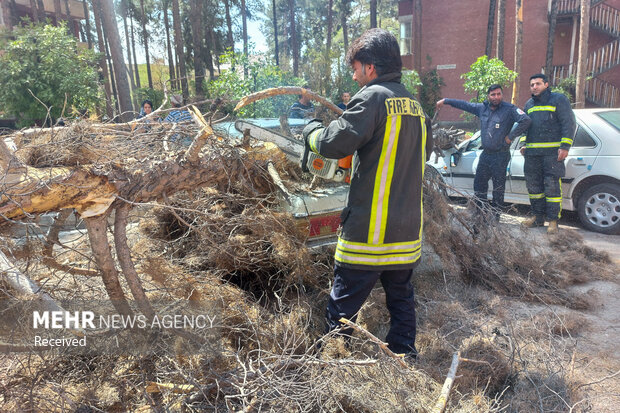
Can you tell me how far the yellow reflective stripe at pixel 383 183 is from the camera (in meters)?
2.33

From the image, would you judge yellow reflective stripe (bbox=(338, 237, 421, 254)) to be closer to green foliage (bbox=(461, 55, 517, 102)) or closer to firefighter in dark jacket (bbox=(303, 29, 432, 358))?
firefighter in dark jacket (bbox=(303, 29, 432, 358))

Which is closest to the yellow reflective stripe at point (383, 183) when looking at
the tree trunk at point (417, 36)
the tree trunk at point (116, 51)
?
the tree trunk at point (116, 51)

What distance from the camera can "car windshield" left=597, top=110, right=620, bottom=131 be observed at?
5.50 m

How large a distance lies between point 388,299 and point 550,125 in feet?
14.1

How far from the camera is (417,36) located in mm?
22453

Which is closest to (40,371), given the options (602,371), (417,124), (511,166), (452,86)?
(417,124)

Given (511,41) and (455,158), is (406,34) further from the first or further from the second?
(455,158)

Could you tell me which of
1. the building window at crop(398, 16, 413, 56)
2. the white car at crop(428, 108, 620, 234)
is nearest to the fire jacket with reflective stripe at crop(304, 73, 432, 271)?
the white car at crop(428, 108, 620, 234)

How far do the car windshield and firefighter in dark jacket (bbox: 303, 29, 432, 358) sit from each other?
453 centimetres

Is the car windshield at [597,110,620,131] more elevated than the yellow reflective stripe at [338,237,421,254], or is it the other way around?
the car windshield at [597,110,620,131]

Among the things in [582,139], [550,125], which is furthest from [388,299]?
[582,139]

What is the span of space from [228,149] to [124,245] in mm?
932

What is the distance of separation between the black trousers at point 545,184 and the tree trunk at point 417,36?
18.0 m

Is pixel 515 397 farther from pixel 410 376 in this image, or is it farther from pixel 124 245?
pixel 124 245
